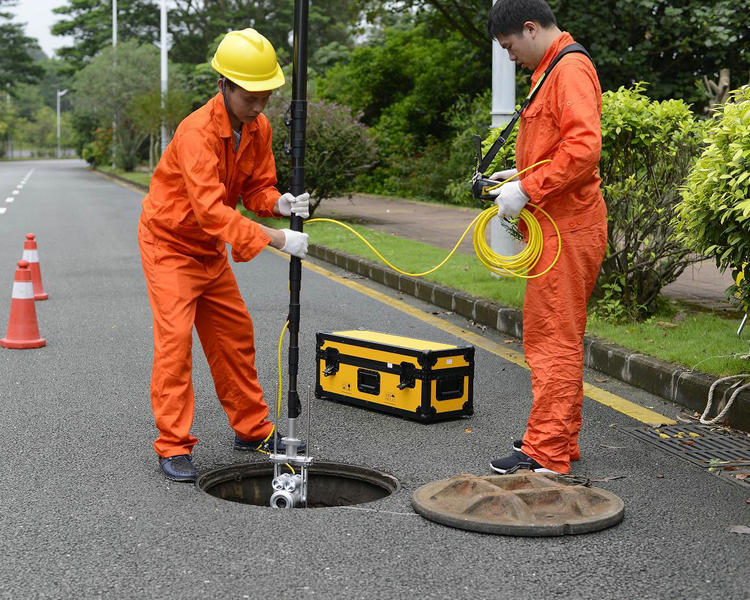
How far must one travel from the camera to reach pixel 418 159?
24.4 metres

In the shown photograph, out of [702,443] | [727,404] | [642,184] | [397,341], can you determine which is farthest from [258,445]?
[642,184]

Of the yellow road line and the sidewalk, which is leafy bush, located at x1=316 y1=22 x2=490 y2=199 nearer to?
the sidewalk

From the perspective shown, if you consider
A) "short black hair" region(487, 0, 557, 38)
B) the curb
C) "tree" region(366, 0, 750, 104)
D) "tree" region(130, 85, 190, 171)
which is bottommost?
the curb

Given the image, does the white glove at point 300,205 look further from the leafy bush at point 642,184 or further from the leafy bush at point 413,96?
the leafy bush at point 413,96

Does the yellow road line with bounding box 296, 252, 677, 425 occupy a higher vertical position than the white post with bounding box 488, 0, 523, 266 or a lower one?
lower

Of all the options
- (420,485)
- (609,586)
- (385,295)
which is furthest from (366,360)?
(385,295)

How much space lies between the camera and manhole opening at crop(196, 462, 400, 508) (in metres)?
4.57

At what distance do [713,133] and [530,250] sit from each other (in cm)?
154

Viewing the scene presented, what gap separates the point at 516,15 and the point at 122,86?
44.5m

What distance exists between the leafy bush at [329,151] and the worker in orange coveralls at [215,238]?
11800 mm

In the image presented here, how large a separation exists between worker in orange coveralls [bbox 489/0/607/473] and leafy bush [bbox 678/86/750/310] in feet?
2.70

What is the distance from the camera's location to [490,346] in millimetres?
7664

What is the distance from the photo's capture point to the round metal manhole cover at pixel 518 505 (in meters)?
3.78

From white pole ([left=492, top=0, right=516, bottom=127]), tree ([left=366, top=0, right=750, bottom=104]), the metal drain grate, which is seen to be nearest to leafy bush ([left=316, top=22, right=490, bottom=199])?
tree ([left=366, top=0, right=750, bottom=104])
